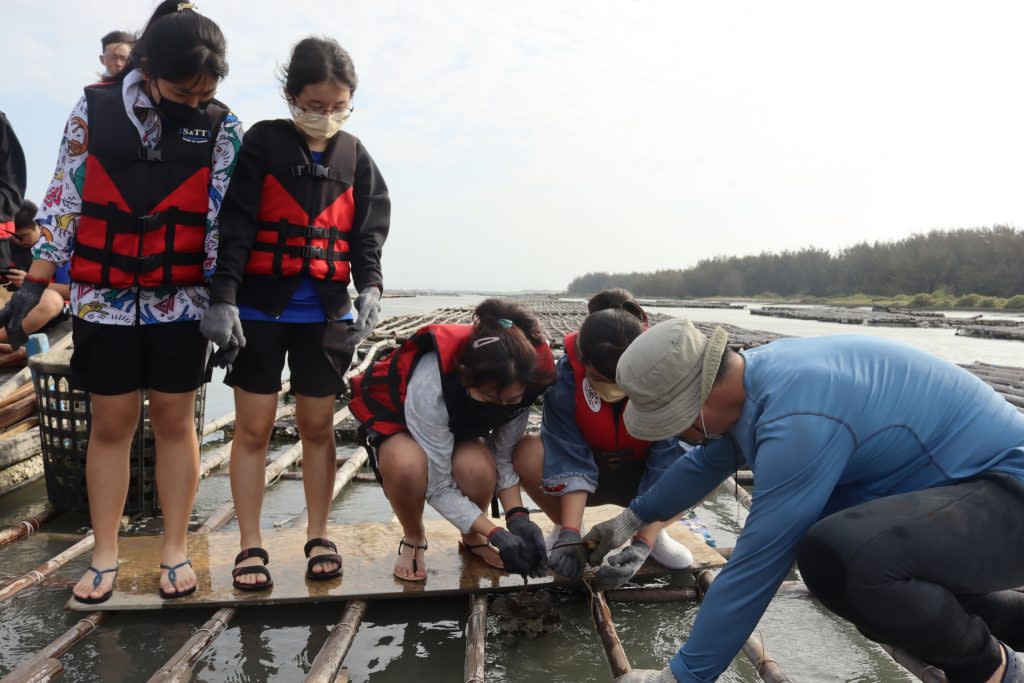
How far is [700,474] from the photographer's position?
72.5 inches

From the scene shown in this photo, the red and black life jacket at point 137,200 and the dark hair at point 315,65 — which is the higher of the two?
the dark hair at point 315,65

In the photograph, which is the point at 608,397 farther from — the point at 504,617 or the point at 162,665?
the point at 162,665

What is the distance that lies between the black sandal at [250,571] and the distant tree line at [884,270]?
39582 millimetres

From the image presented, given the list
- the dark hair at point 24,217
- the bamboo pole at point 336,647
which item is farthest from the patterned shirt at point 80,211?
the dark hair at point 24,217

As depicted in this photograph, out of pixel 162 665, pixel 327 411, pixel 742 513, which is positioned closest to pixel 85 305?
pixel 327 411

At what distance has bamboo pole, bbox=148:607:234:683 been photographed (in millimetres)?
1647

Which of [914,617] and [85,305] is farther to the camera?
[85,305]

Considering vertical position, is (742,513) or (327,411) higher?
(327,411)

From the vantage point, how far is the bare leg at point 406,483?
83.2 inches

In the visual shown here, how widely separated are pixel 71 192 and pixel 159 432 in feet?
2.28

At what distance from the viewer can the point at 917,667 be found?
5.51 ft

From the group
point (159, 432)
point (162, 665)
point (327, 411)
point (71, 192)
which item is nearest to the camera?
point (162, 665)

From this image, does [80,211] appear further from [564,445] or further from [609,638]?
[609,638]

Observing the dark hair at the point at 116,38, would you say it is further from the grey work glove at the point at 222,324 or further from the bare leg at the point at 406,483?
the bare leg at the point at 406,483
